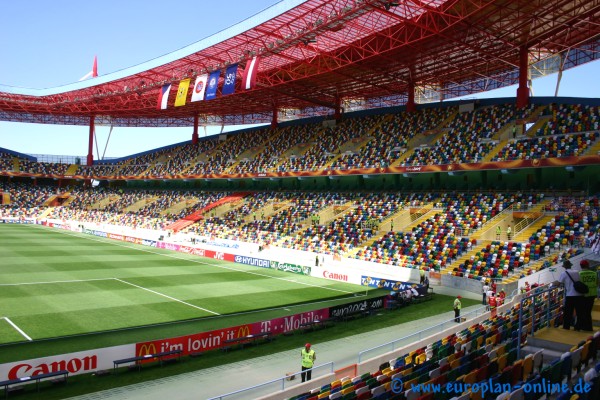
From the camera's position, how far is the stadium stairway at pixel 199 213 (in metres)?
54.9

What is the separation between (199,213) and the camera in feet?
188

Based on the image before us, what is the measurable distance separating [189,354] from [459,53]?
34014 mm

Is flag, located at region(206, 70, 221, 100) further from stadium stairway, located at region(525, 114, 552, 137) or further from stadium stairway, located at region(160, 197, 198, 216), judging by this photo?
stadium stairway, located at region(160, 197, 198, 216)

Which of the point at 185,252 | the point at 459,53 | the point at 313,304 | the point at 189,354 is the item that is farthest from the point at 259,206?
the point at 189,354

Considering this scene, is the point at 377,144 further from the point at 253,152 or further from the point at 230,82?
the point at 253,152

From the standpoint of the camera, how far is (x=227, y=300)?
25.0m

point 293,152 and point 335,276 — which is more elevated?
point 293,152

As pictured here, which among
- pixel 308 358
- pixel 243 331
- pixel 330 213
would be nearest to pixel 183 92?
pixel 330 213

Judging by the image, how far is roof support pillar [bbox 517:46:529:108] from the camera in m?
38.8

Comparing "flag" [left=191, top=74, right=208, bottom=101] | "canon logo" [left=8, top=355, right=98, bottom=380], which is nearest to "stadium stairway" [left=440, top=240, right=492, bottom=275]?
"canon logo" [left=8, top=355, right=98, bottom=380]

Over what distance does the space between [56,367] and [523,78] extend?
3972 centimetres

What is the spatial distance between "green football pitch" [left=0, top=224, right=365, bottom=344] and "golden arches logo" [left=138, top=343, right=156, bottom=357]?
3.92 metres

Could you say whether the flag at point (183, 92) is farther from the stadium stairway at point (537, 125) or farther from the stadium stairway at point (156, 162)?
the stadium stairway at point (156, 162)

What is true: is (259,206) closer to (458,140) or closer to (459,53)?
(458,140)
